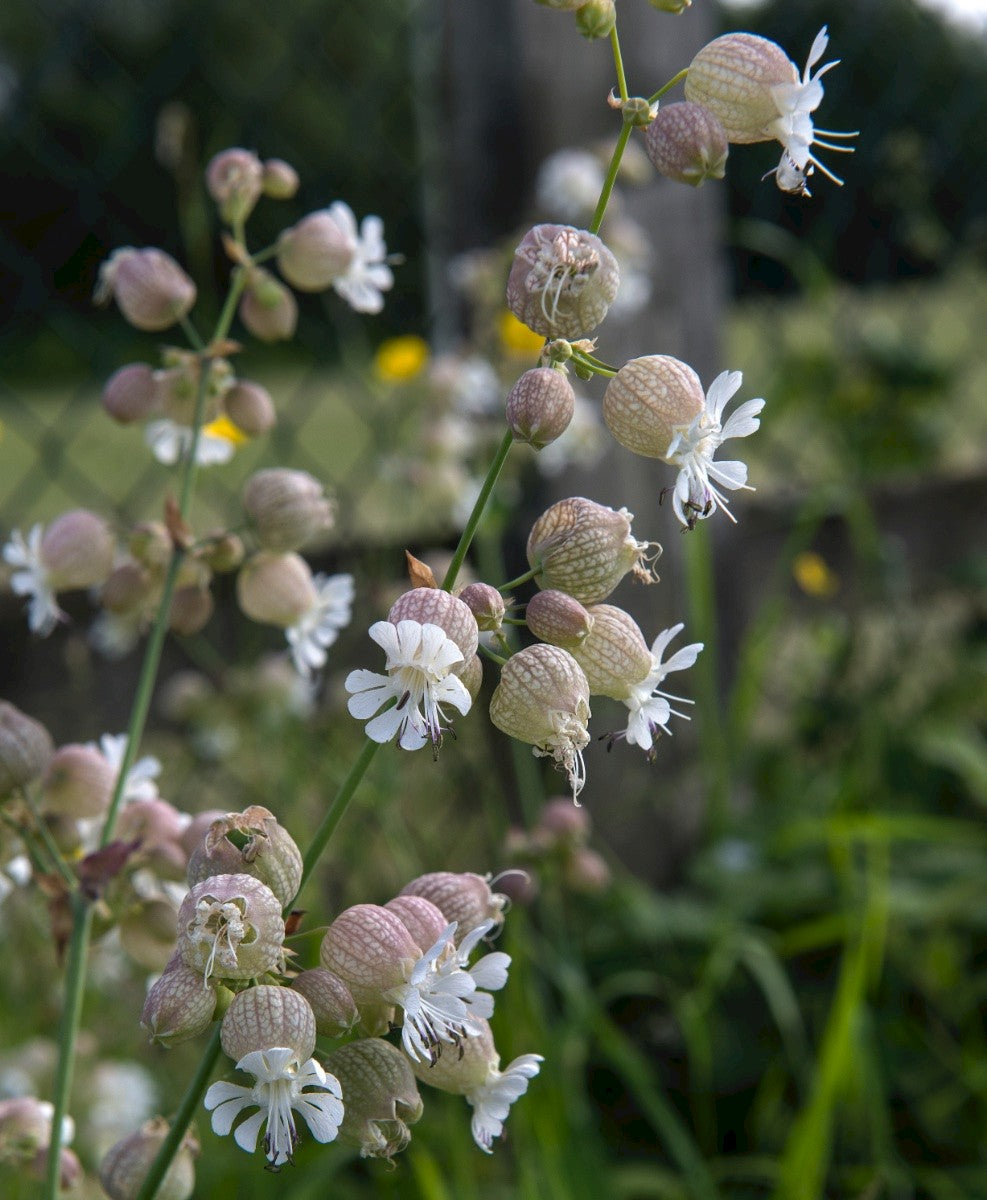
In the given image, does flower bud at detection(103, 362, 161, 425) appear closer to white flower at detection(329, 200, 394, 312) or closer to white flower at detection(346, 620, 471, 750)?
white flower at detection(329, 200, 394, 312)

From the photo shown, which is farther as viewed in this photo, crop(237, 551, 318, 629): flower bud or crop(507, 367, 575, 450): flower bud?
crop(237, 551, 318, 629): flower bud

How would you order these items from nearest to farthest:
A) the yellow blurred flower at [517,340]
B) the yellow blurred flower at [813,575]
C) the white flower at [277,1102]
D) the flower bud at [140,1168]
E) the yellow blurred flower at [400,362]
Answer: the white flower at [277,1102] → the flower bud at [140,1168] → the yellow blurred flower at [517,340] → the yellow blurred flower at [400,362] → the yellow blurred flower at [813,575]

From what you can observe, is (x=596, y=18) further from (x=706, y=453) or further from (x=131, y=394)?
(x=131, y=394)

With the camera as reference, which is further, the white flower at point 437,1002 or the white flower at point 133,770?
the white flower at point 133,770

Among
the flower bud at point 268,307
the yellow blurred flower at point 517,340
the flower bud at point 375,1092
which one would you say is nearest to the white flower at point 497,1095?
the flower bud at point 375,1092

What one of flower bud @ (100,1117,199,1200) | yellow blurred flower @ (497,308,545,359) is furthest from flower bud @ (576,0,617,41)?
yellow blurred flower @ (497,308,545,359)

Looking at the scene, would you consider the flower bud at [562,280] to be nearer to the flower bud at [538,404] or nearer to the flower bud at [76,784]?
the flower bud at [538,404]

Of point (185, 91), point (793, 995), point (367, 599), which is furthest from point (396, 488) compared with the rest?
point (185, 91)
